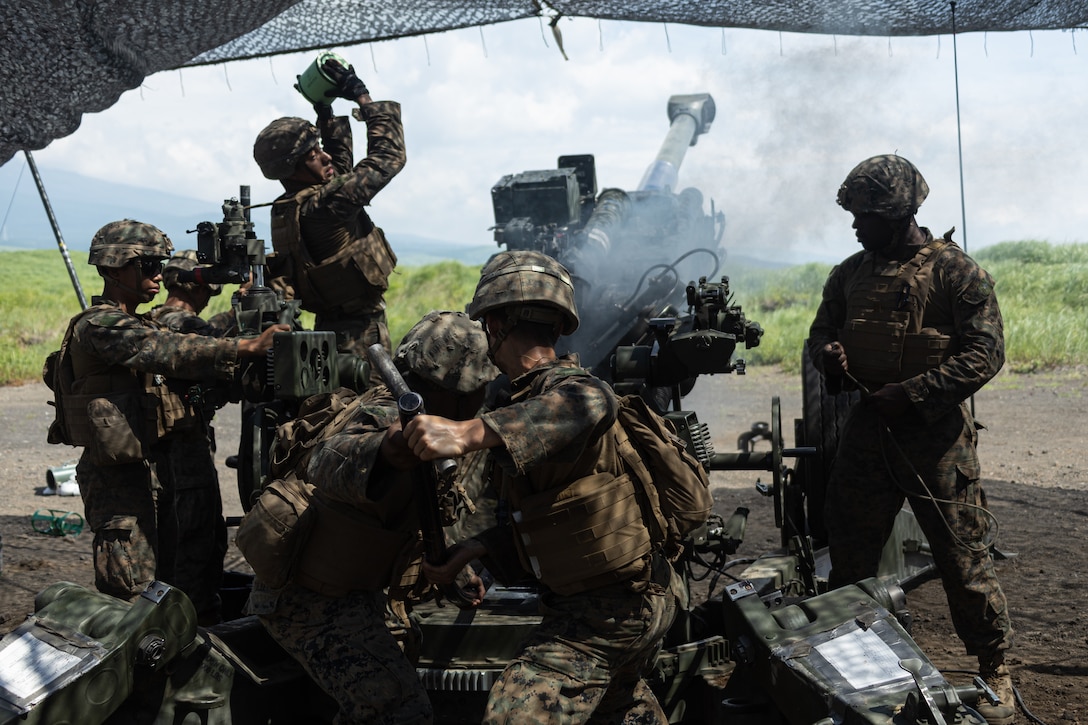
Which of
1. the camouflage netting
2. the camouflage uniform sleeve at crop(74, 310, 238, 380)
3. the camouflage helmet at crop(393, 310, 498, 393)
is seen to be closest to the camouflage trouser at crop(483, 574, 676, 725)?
the camouflage helmet at crop(393, 310, 498, 393)

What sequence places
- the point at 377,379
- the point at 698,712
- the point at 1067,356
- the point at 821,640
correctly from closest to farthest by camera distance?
1. the point at 821,640
2. the point at 698,712
3. the point at 377,379
4. the point at 1067,356

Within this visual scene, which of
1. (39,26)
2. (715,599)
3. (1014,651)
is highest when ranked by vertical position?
(39,26)

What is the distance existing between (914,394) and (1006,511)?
148 inches

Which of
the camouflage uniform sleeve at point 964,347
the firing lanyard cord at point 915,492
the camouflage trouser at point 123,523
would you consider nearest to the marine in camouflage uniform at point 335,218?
the camouflage trouser at point 123,523

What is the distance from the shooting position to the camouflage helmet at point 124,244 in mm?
5520

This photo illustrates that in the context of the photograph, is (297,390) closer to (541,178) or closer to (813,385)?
(813,385)

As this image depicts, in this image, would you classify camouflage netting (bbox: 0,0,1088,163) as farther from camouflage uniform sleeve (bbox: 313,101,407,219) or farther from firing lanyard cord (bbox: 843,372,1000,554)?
firing lanyard cord (bbox: 843,372,1000,554)

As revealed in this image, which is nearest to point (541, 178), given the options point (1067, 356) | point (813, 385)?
point (813, 385)

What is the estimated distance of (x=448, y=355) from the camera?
3.66m

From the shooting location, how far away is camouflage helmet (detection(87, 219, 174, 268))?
5.52 m

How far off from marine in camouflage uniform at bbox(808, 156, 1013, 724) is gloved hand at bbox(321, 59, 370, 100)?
2.83 meters

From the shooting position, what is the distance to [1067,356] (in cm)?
1573

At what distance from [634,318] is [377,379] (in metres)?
1.96

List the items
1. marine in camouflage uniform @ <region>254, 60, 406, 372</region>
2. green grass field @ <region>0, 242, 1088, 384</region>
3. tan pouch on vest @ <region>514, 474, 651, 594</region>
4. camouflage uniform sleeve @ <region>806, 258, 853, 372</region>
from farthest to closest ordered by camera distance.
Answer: green grass field @ <region>0, 242, 1088, 384</region> < marine in camouflage uniform @ <region>254, 60, 406, 372</region> < camouflage uniform sleeve @ <region>806, 258, 853, 372</region> < tan pouch on vest @ <region>514, 474, 651, 594</region>
